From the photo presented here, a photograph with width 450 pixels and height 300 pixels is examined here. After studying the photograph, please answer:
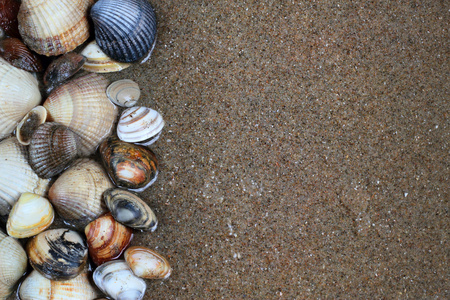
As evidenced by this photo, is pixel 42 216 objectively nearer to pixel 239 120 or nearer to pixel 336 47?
pixel 239 120

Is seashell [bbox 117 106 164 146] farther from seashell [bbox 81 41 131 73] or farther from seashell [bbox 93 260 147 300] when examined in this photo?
seashell [bbox 93 260 147 300]

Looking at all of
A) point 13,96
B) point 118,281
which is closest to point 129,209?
point 118,281

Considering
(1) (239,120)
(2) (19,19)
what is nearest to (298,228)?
(1) (239,120)

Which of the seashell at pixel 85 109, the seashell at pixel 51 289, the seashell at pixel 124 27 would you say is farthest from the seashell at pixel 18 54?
the seashell at pixel 51 289

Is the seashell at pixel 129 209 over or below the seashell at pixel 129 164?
below

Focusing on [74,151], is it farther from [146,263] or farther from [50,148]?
[146,263]

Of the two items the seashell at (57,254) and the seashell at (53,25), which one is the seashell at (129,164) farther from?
the seashell at (53,25)
